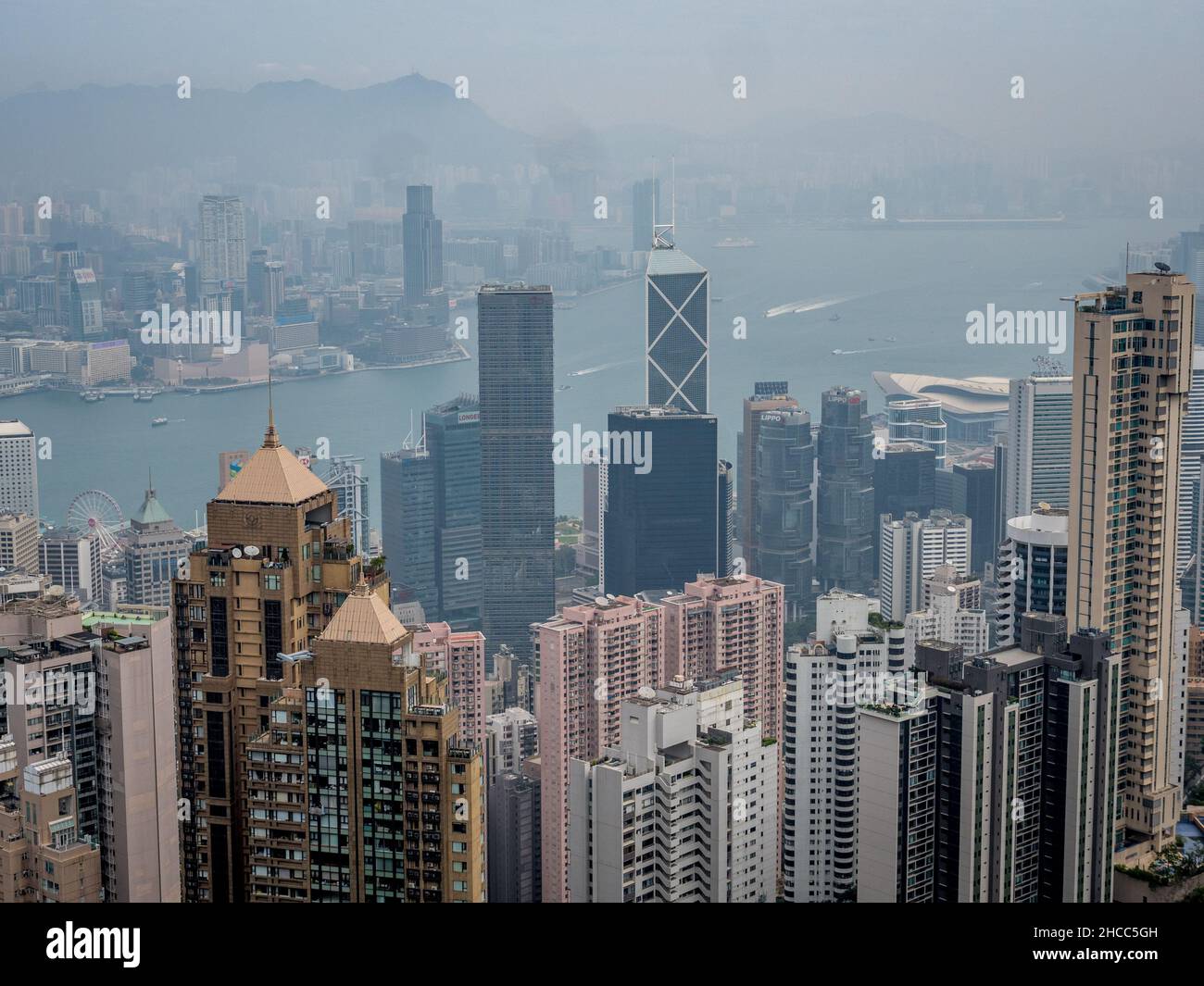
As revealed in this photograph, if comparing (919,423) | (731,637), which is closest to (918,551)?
(919,423)

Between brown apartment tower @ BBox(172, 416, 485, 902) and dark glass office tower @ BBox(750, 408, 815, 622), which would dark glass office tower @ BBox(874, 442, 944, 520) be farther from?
brown apartment tower @ BBox(172, 416, 485, 902)

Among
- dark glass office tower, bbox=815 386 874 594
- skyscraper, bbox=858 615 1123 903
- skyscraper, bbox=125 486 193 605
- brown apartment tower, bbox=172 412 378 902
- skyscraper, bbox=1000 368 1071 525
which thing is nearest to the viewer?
brown apartment tower, bbox=172 412 378 902

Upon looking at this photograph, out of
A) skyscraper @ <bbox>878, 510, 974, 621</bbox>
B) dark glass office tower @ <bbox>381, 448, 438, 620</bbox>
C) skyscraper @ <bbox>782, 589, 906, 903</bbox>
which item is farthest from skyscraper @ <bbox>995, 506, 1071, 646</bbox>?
dark glass office tower @ <bbox>381, 448, 438, 620</bbox>

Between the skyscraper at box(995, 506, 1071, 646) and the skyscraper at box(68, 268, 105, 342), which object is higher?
the skyscraper at box(68, 268, 105, 342)

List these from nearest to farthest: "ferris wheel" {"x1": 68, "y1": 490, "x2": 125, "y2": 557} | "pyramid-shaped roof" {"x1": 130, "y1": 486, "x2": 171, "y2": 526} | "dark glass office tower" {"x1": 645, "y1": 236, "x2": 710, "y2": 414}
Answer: "pyramid-shaped roof" {"x1": 130, "y1": 486, "x2": 171, "y2": 526}
"ferris wheel" {"x1": 68, "y1": 490, "x2": 125, "y2": 557}
"dark glass office tower" {"x1": 645, "y1": 236, "x2": 710, "y2": 414}

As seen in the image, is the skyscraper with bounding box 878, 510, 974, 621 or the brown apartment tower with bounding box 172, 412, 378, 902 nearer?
the brown apartment tower with bounding box 172, 412, 378, 902

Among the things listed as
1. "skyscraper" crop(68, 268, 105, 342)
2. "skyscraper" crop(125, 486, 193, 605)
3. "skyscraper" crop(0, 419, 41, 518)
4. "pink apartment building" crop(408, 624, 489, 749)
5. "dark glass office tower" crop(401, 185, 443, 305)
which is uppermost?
"dark glass office tower" crop(401, 185, 443, 305)

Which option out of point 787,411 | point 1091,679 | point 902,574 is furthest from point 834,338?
point 1091,679
